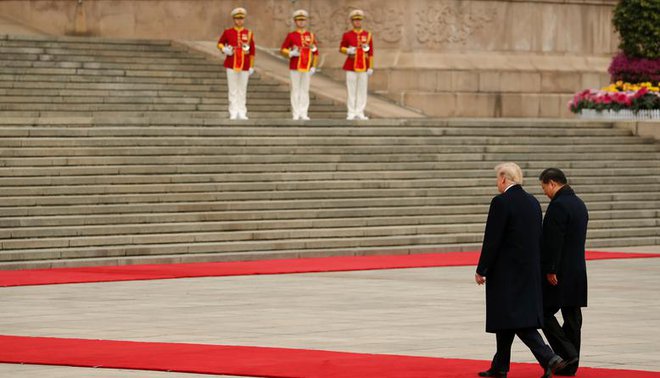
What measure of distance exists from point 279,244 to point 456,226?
3337mm

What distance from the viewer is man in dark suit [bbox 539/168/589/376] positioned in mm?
12117

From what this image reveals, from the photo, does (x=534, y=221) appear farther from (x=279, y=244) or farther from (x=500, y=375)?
(x=279, y=244)

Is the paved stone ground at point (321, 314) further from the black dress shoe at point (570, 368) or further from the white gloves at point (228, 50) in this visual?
the white gloves at point (228, 50)

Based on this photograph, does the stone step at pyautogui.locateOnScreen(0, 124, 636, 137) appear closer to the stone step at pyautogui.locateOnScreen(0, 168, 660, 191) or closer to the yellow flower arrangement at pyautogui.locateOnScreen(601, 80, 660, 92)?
the stone step at pyautogui.locateOnScreen(0, 168, 660, 191)

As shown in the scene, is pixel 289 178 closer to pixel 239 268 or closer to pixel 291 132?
pixel 291 132

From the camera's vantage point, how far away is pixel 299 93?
98.0 feet

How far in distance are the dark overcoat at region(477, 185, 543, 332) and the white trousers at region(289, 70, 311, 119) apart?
713 inches

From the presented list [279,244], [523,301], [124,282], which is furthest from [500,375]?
[279,244]

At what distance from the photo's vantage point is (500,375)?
11.6 meters

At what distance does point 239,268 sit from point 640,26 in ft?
46.9

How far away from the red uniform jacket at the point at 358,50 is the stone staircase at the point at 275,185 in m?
1.72

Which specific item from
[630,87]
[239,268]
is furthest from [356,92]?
[239,268]

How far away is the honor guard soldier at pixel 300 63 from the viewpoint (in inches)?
1171

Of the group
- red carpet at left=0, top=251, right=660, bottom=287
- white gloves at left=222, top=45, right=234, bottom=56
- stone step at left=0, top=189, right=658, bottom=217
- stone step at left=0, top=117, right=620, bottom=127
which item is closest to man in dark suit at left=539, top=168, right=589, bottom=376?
red carpet at left=0, top=251, right=660, bottom=287
